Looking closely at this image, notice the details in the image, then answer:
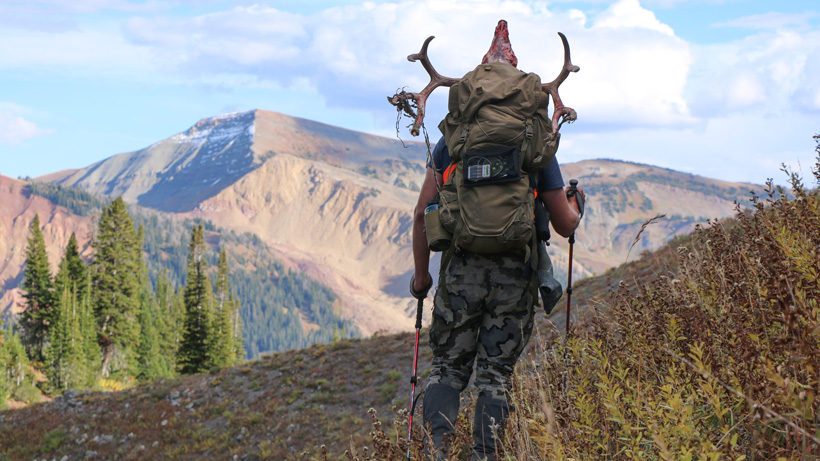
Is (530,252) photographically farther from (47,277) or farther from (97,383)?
(47,277)

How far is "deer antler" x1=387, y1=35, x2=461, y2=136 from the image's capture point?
166 inches

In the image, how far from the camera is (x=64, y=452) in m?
11.3

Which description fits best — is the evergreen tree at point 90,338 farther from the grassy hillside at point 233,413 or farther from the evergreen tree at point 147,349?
the grassy hillside at point 233,413

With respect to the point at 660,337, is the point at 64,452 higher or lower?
lower

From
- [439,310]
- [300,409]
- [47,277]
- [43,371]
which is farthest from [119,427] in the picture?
[43,371]

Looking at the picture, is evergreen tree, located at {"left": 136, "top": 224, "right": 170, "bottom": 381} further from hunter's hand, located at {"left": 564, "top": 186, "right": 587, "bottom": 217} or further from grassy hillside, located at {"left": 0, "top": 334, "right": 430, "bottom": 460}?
hunter's hand, located at {"left": 564, "top": 186, "right": 587, "bottom": 217}

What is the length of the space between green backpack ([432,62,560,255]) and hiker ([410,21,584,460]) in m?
0.02

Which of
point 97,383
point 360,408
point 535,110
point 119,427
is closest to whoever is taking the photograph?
point 535,110

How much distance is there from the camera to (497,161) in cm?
362

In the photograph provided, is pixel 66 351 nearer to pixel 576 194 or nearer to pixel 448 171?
pixel 448 171

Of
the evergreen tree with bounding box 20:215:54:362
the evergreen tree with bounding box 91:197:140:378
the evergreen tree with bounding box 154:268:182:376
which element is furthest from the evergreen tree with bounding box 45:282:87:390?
the evergreen tree with bounding box 154:268:182:376

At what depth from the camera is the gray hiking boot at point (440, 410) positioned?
3.65 meters

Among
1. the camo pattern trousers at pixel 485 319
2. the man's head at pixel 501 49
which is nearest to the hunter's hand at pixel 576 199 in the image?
the camo pattern trousers at pixel 485 319

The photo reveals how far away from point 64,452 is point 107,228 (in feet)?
134
